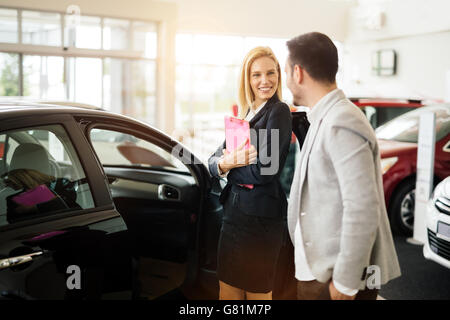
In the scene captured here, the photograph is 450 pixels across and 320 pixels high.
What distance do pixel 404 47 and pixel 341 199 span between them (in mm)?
12215

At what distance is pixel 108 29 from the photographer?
35.9 feet

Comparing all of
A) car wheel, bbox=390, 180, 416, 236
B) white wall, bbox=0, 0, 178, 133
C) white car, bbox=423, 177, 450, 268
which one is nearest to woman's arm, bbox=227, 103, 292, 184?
white car, bbox=423, 177, 450, 268

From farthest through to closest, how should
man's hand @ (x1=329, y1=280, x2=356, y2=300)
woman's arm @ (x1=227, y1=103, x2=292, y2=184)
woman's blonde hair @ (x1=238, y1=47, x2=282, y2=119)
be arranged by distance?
woman's blonde hair @ (x1=238, y1=47, x2=282, y2=119) < woman's arm @ (x1=227, y1=103, x2=292, y2=184) < man's hand @ (x1=329, y1=280, x2=356, y2=300)

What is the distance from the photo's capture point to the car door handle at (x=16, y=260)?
1912 millimetres

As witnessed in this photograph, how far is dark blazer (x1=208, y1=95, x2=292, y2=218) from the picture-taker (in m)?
2.32

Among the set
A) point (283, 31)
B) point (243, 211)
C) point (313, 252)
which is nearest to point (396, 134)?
point (243, 211)

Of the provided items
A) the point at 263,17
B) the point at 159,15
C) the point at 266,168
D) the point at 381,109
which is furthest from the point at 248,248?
the point at 263,17

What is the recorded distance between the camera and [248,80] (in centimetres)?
245

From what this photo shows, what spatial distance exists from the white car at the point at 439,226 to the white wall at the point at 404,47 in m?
6.90

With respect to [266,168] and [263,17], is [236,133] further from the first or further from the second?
[263,17]

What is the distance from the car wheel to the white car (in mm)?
1438

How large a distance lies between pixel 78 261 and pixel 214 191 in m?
0.94

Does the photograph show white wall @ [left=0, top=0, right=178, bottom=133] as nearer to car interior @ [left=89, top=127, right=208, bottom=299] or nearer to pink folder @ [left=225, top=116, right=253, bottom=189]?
car interior @ [left=89, top=127, right=208, bottom=299]
